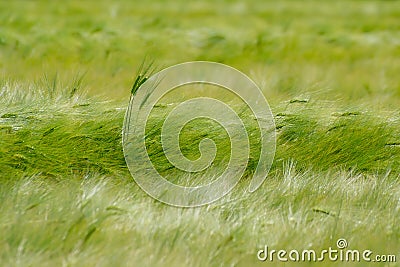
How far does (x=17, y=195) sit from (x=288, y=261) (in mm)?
783

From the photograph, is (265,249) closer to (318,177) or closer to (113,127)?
(318,177)

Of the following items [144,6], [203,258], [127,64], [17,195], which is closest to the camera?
[203,258]

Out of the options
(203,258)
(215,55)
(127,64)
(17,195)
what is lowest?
(203,258)

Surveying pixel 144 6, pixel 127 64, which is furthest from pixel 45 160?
pixel 144 6

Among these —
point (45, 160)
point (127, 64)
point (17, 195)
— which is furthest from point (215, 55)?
point (17, 195)

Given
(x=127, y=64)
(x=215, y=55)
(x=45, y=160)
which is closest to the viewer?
(x=45, y=160)

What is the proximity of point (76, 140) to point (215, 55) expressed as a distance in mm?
2352

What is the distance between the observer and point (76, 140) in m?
2.52

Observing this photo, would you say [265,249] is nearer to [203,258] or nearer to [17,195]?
[203,258]

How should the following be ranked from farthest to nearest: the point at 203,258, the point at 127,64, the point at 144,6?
the point at 144,6 → the point at 127,64 → the point at 203,258

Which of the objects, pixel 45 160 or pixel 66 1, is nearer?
pixel 45 160

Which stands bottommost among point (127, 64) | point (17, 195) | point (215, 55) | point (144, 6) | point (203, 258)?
point (203, 258)

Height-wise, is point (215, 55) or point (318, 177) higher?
point (215, 55)

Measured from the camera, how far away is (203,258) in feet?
6.49
